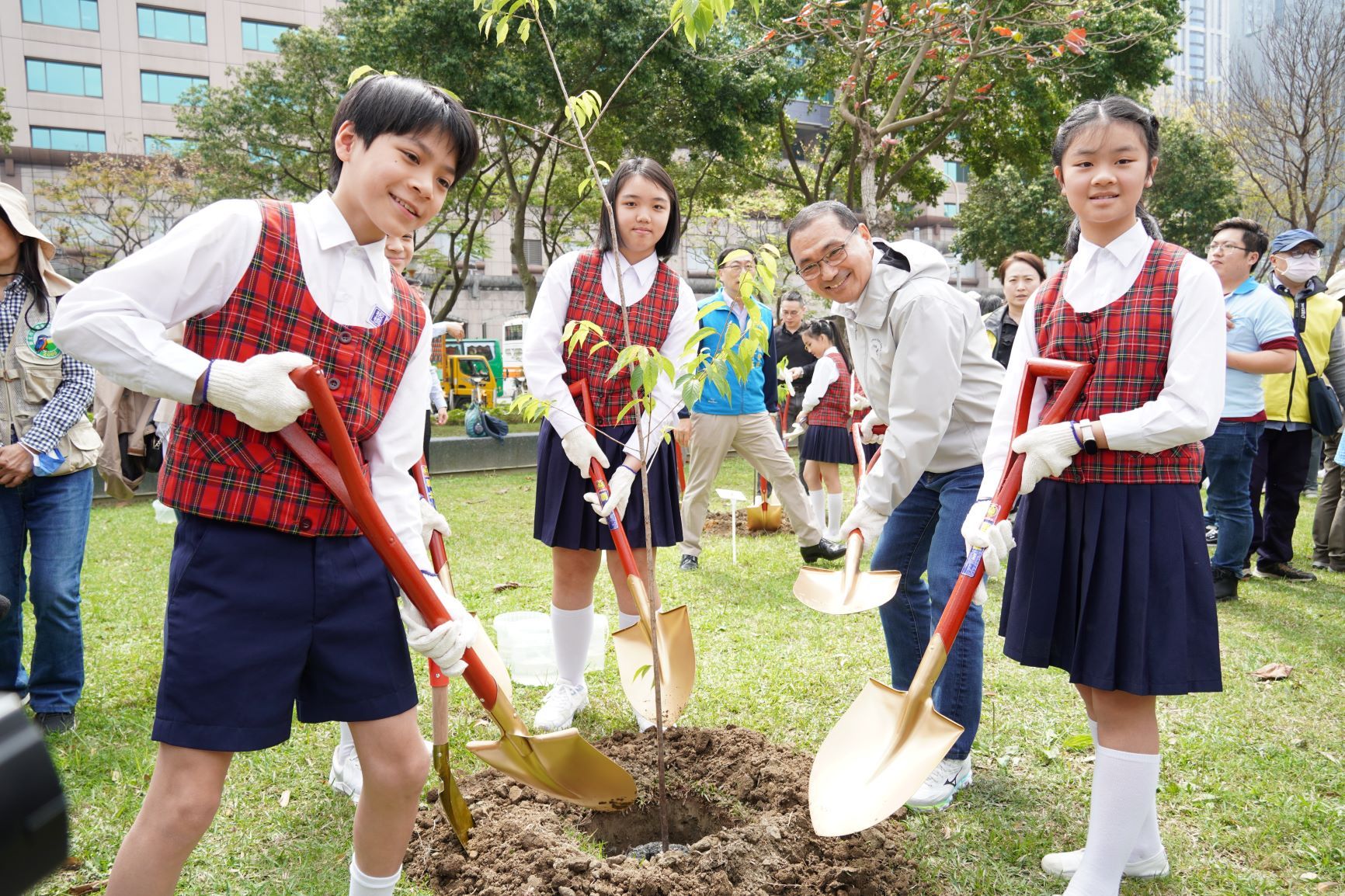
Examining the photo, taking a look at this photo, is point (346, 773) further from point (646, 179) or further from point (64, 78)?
point (64, 78)

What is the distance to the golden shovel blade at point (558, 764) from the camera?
91.7 inches

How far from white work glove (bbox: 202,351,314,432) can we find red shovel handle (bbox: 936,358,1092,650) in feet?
4.99

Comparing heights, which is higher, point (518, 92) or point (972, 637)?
point (518, 92)

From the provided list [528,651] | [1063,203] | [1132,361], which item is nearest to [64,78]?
[1063,203]

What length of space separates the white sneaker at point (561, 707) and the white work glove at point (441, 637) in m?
1.57

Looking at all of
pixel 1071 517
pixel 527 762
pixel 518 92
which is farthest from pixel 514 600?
pixel 518 92

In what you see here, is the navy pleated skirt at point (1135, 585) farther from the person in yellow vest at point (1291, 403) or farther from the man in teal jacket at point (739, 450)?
the person in yellow vest at point (1291, 403)

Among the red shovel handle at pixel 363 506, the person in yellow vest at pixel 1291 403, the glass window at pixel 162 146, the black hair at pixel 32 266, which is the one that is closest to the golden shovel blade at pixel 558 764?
the red shovel handle at pixel 363 506

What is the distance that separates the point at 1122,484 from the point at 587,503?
177 cm

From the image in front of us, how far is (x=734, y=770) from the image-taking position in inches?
117

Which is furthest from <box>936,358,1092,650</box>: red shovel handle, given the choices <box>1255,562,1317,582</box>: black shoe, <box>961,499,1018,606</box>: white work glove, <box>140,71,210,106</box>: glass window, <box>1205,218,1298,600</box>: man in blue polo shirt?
<box>140,71,210,106</box>: glass window

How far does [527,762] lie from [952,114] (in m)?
15.1

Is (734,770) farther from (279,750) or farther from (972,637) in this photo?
(279,750)

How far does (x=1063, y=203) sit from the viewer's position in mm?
21469
